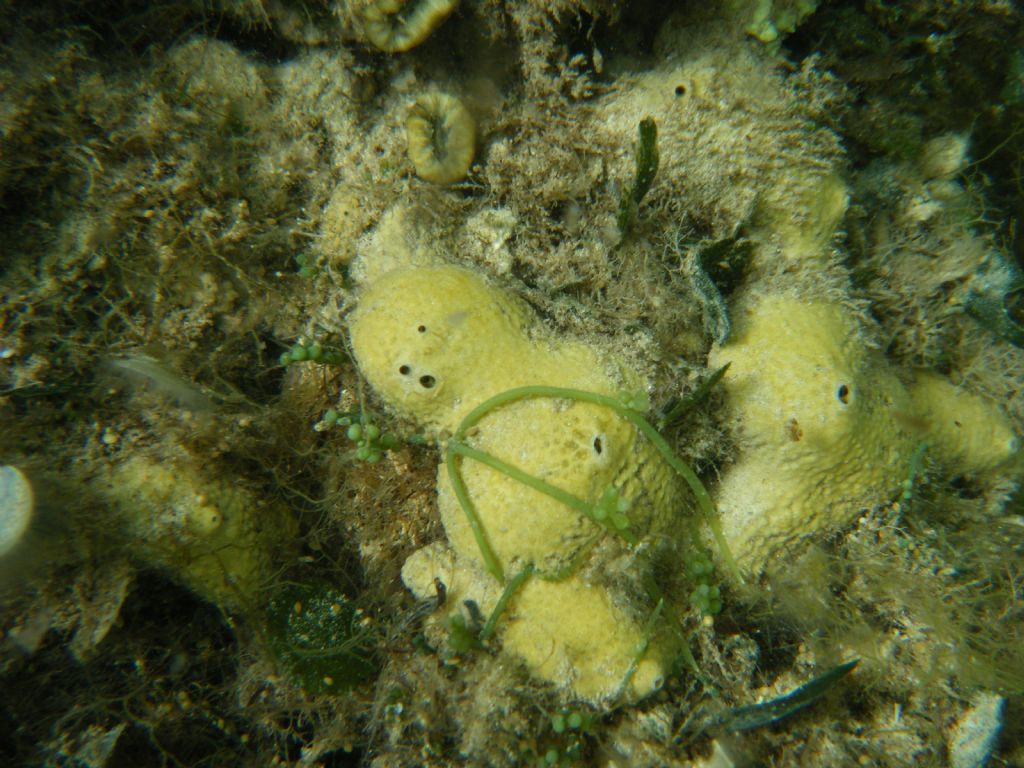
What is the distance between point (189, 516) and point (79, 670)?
0.78 metres

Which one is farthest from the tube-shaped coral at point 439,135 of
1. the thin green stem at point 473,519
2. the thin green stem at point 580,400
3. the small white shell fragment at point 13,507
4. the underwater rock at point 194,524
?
the small white shell fragment at point 13,507

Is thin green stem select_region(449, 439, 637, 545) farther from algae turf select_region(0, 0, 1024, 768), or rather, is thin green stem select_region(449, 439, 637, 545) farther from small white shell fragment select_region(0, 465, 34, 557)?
small white shell fragment select_region(0, 465, 34, 557)

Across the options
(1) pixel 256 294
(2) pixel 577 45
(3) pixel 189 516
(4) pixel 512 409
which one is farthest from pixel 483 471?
(2) pixel 577 45

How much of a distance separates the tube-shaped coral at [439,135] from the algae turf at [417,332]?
0.13m

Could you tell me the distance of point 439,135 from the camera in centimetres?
222

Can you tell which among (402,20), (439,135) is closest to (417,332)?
Result: (439,135)

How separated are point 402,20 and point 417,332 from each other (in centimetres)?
154

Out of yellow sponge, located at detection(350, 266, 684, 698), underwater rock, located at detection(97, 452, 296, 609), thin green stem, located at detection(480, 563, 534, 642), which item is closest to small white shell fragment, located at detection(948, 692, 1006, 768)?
yellow sponge, located at detection(350, 266, 684, 698)

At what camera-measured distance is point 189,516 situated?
1992 millimetres

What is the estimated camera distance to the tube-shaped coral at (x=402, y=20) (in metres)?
2.13

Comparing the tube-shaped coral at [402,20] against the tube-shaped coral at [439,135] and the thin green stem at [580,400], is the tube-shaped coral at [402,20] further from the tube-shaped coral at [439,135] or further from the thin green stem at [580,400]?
the thin green stem at [580,400]

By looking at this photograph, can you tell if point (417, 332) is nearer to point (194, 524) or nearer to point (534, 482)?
point (534, 482)

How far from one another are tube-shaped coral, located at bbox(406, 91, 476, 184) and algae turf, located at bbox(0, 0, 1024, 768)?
0.13 metres

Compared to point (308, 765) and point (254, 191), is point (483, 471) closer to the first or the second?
point (308, 765)
